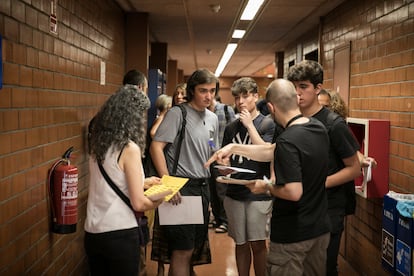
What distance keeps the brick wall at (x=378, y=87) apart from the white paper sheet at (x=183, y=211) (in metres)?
1.66

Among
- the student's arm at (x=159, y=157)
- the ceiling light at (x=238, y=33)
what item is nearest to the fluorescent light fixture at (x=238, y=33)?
the ceiling light at (x=238, y=33)

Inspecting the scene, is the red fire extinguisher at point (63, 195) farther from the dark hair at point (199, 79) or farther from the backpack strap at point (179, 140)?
the dark hair at point (199, 79)

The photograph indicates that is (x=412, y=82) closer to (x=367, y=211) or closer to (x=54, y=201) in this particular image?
(x=367, y=211)

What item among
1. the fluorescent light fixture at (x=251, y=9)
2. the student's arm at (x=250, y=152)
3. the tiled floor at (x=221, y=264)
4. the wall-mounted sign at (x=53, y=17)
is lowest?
the tiled floor at (x=221, y=264)

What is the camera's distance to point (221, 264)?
5.03 m

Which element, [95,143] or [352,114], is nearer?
[95,143]

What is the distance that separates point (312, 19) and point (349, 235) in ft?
10.7

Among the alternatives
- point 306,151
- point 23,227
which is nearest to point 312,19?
point 306,151

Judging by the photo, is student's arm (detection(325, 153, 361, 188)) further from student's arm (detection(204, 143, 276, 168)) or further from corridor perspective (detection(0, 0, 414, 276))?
student's arm (detection(204, 143, 276, 168))

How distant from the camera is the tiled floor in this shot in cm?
476

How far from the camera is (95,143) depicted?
2.54 metres

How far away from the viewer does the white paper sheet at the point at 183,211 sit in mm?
3357

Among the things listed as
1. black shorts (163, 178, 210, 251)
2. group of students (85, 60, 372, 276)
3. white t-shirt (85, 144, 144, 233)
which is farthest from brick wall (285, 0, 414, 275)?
white t-shirt (85, 144, 144, 233)

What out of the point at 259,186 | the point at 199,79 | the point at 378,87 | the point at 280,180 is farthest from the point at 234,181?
the point at 378,87
